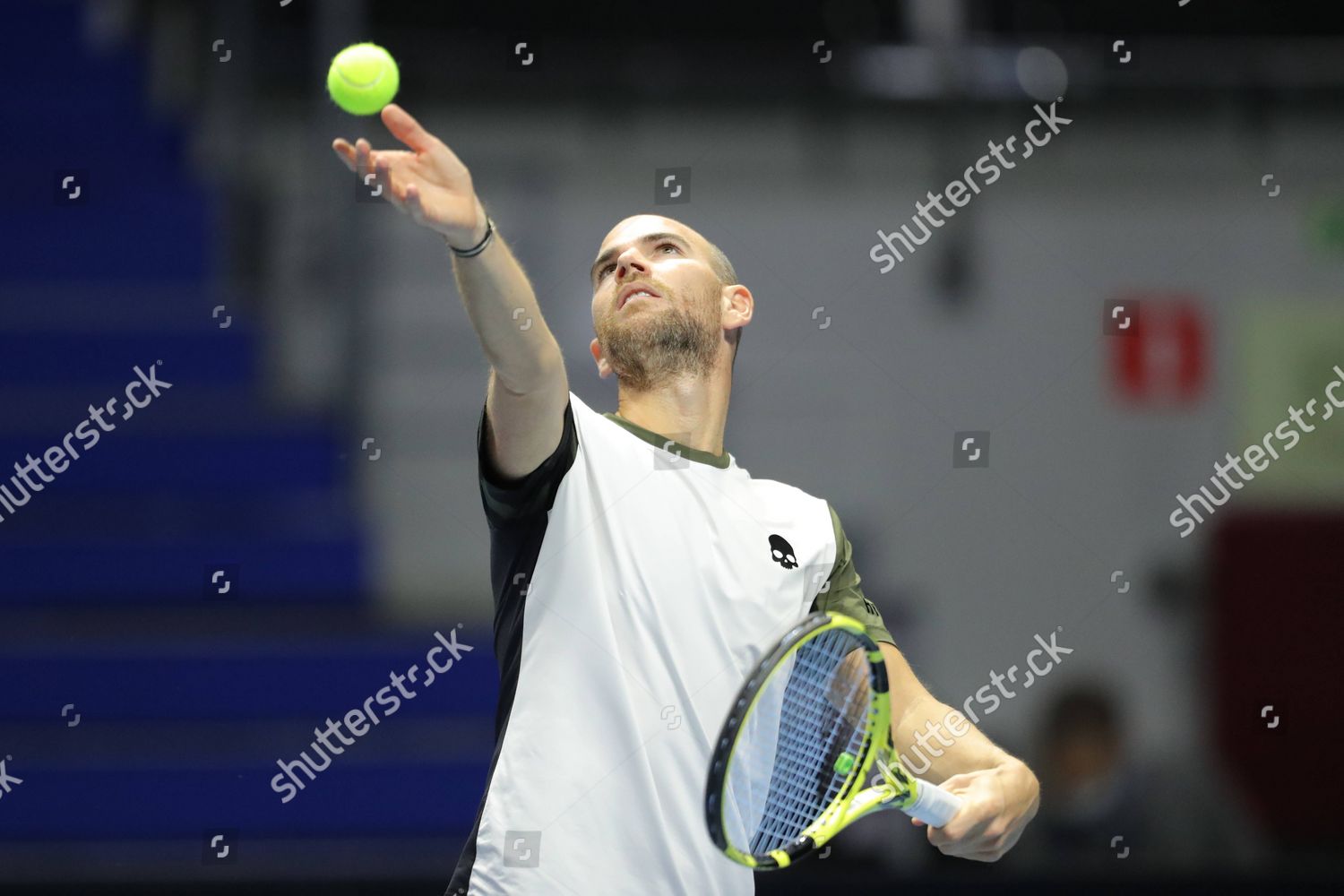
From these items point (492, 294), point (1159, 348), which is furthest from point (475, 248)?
point (1159, 348)

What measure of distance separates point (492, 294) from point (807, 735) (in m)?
0.76

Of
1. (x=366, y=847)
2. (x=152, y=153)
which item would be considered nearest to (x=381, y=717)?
(x=366, y=847)

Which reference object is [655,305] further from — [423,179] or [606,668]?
[423,179]

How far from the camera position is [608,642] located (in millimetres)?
2176

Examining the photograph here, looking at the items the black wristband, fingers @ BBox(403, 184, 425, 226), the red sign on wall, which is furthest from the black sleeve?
the red sign on wall

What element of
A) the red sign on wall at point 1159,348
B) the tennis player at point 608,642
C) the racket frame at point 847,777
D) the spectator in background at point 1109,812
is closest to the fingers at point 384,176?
the tennis player at point 608,642

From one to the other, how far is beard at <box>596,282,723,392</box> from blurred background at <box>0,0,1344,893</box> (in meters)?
2.39

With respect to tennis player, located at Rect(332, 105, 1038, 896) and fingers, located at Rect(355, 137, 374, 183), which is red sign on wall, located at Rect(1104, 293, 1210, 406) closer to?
tennis player, located at Rect(332, 105, 1038, 896)

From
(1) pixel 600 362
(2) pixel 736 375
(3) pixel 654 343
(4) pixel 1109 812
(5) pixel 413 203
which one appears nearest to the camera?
(5) pixel 413 203

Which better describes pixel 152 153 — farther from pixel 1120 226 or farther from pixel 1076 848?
pixel 1076 848

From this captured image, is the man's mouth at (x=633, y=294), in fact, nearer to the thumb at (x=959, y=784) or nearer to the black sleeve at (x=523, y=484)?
the black sleeve at (x=523, y=484)

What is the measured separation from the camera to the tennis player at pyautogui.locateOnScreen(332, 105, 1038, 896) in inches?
82.5

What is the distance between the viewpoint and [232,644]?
5.09 meters

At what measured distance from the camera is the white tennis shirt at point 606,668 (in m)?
2.12
